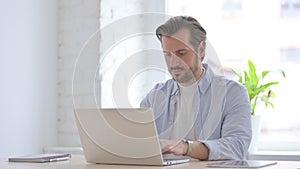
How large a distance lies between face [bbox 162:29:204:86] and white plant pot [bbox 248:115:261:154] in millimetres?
640

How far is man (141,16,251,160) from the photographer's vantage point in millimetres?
2508

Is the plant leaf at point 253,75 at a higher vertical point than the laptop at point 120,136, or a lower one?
higher

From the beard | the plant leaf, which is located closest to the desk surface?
the beard

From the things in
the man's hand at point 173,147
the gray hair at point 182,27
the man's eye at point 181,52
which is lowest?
the man's hand at point 173,147

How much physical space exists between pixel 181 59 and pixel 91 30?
1.18 meters

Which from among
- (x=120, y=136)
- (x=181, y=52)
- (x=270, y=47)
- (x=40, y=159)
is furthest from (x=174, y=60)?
(x=270, y=47)

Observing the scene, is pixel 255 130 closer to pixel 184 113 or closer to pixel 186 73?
pixel 184 113

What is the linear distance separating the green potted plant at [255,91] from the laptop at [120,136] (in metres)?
→ 1.10

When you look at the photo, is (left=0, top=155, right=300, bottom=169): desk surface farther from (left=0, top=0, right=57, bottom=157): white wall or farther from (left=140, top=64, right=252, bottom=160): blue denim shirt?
(left=0, top=0, right=57, bottom=157): white wall

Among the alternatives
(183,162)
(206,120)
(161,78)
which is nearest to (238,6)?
(161,78)

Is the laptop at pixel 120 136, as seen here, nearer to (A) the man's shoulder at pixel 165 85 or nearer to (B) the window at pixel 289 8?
(A) the man's shoulder at pixel 165 85

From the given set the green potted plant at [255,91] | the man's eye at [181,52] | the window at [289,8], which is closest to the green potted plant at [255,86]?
the green potted plant at [255,91]

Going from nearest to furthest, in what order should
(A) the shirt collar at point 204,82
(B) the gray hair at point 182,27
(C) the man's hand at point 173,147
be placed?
(C) the man's hand at point 173,147 < (B) the gray hair at point 182,27 < (A) the shirt collar at point 204,82

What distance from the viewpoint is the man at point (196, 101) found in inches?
98.7
